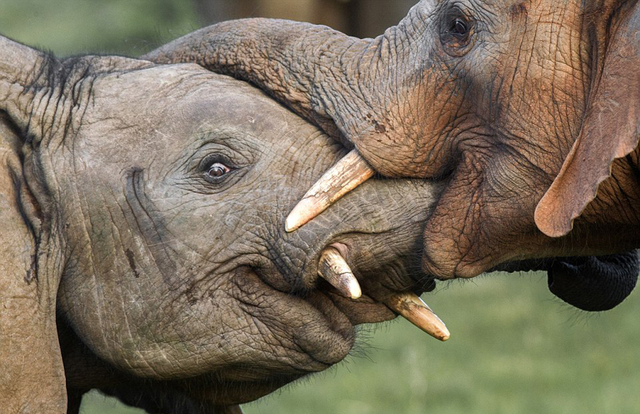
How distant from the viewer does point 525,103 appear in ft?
11.7

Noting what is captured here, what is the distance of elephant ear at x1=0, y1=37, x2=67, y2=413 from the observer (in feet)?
12.0

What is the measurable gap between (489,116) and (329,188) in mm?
502

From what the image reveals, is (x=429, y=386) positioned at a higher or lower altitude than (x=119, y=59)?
lower

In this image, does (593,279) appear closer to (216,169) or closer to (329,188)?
(329,188)

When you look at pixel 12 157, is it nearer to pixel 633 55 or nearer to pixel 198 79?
pixel 198 79

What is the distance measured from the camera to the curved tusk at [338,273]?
3.57 meters

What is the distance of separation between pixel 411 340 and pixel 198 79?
577cm

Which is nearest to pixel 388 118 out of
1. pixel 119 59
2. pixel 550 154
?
pixel 550 154

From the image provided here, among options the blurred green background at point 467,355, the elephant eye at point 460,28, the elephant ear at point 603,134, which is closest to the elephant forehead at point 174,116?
the elephant eye at point 460,28

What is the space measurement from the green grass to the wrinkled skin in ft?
11.8

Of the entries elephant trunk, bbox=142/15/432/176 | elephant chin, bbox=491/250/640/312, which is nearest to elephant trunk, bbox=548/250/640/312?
elephant chin, bbox=491/250/640/312

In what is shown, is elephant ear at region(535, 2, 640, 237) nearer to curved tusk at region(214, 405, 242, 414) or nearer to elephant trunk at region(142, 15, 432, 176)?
elephant trunk at region(142, 15, 432, 176)

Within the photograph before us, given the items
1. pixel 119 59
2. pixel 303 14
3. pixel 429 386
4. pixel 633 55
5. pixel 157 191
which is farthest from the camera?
pixel 303 14

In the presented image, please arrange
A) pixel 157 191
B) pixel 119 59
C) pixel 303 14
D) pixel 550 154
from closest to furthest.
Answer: pixel 550 154 → pixel 157 191 → pixel 119 59 → pixel 303 14
